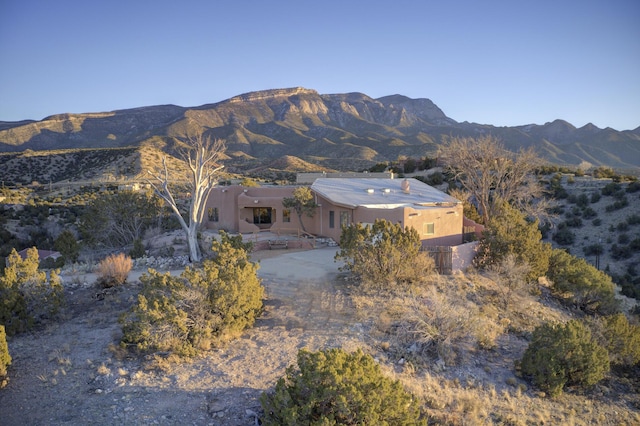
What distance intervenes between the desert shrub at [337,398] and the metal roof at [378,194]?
13.8 meters

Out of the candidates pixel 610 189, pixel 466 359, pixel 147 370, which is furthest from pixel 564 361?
pixel 610 189

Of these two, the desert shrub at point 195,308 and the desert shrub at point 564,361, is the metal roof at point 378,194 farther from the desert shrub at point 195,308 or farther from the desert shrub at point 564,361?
the desert shrub at point 195,308

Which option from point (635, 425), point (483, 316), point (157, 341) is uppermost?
point (157, 341)

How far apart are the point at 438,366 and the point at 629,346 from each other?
629 cm

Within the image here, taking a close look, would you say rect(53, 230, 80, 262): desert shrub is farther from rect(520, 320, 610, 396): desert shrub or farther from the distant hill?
the distant hill

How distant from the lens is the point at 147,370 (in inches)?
346

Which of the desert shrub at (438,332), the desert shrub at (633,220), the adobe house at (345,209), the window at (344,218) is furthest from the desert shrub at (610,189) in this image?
the desert shrub at (438,332)

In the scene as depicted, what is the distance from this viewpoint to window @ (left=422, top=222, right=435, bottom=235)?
1947 centimetres

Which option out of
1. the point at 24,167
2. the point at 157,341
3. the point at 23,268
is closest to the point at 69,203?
the point at 24,167

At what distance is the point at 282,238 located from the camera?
23266mm

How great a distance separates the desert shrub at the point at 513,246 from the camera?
16688 mm

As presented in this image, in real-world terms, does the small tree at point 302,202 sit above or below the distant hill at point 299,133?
below

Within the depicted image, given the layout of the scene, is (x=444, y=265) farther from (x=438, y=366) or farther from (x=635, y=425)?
(x=635, y=425)

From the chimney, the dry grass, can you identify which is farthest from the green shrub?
the dry grass
